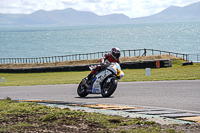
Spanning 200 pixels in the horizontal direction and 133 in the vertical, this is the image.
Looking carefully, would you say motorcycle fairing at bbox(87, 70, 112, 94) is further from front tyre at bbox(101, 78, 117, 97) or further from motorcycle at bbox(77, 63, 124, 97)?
front tyre at bbox(101, 78, 117, 97)

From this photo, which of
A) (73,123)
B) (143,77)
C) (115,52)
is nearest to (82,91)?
(115,52)

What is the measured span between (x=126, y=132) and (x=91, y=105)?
4.00 meters

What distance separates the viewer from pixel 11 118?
7727 mm

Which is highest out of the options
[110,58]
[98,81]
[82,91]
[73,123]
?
[110,58]

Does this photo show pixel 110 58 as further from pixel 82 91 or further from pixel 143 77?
pixel 143 77

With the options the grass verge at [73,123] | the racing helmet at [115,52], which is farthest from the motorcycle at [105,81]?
the grass verge at [73,123]

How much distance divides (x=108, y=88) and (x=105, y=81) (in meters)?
0.27

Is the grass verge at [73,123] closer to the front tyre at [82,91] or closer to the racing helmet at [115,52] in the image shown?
the racing helmet at [115,52]

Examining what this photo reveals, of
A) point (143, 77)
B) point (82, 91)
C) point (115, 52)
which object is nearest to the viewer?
point (115, 52)

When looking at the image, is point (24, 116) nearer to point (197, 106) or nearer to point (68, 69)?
point (197, 106)

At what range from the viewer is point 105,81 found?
39.4 ft

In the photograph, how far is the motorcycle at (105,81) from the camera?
38.1ft

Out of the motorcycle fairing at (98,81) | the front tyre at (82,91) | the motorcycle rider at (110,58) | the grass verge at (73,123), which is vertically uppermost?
the motorcycle rider at (110,58)

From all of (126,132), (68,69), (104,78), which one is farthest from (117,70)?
(68,69)
